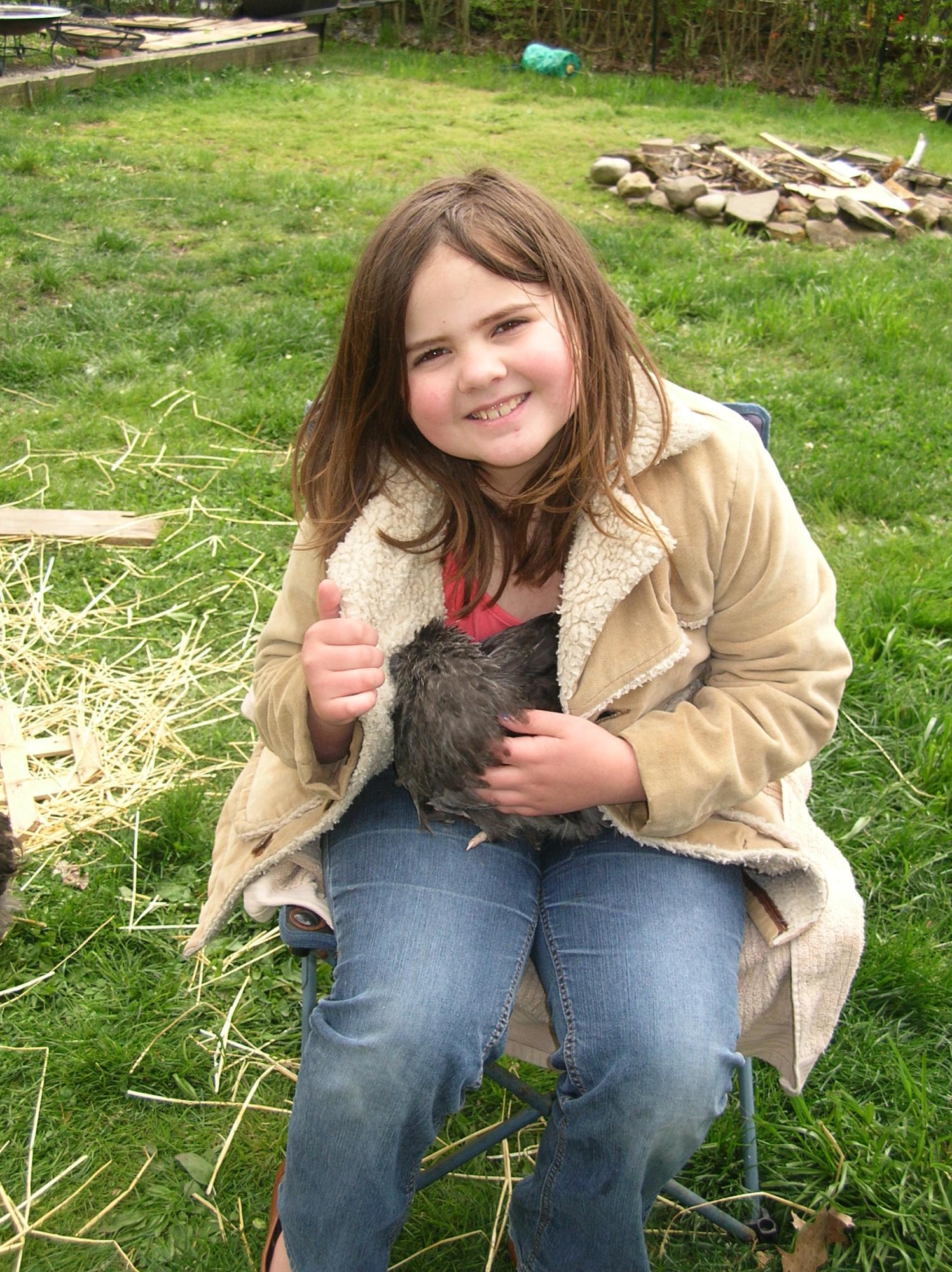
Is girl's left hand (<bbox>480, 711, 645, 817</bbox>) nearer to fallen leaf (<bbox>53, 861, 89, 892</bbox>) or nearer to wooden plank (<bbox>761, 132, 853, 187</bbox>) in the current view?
fallen leaf (<bbox>53, 861, 89, 892</bbox>)

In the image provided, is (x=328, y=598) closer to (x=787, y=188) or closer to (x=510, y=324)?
(x=510, y=324)

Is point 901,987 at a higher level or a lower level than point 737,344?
lower

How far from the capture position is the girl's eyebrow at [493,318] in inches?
82.0

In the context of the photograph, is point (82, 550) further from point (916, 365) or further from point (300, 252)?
point (916, 365)

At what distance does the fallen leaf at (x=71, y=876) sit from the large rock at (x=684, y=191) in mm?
7515

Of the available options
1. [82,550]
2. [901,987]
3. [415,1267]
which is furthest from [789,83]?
[415,1267]

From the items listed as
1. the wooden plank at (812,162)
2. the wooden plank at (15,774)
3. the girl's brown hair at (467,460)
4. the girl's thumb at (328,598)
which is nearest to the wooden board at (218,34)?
the wooden plank at (812,162)

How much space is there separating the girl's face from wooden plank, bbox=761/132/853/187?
8513mm

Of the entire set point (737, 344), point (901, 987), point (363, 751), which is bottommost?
point (901, 987)

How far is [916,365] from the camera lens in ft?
19.7

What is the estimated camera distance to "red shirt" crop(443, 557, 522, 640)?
241 centimetres

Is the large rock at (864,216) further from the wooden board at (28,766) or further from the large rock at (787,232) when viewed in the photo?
the wooden board at (28,766)

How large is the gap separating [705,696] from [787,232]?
23.6 ft

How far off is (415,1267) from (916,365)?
5360mm
